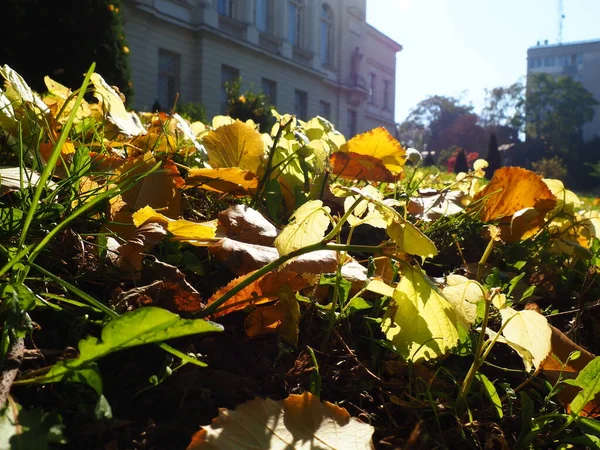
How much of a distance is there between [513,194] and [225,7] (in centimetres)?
1960

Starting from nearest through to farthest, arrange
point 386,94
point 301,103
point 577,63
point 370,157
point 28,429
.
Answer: point 28,429, point 370,157, point 301,103, point 386,94, point 577,63

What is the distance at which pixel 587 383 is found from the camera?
0.58m

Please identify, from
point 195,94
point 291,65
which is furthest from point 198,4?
point 291,65

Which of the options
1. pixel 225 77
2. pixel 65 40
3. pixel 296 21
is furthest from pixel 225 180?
pixel 296 21

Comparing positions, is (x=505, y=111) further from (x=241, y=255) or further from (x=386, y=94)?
(x=241, y=255)

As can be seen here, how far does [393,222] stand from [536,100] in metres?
54.1

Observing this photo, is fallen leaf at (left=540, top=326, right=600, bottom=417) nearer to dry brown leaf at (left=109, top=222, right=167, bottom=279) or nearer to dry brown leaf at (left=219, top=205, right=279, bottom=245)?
dry brown leaf at (left=219, top=205, right=279, bottom=245)

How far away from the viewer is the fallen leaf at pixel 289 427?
1.56ft

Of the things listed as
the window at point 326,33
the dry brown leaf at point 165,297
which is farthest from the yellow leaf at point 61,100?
the window at point 326,33

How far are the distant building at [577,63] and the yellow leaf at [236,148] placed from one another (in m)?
64.1

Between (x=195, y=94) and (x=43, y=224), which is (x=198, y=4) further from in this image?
(x=43, y=224)

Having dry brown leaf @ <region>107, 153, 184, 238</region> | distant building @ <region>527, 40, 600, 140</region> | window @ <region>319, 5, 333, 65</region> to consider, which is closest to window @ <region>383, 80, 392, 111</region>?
window @ <region>319, 5, 333, 65</region>

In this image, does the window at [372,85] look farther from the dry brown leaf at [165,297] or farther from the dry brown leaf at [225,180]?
the dry brown leaf at [165,297]

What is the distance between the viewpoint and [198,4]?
56.2 feet
